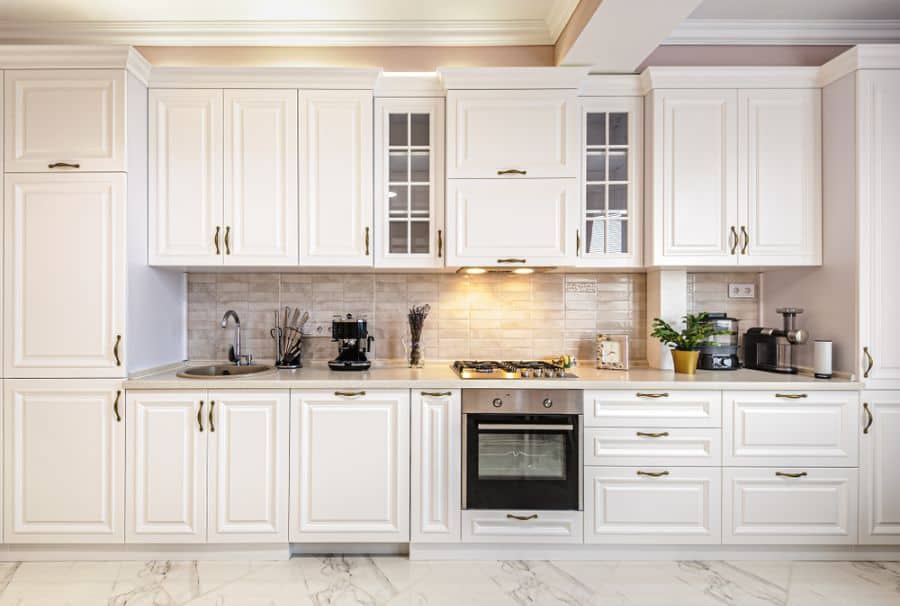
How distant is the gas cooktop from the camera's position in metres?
2.58

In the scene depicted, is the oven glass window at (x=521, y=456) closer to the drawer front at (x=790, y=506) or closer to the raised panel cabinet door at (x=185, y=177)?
the drawer front at (x=790, y=506)

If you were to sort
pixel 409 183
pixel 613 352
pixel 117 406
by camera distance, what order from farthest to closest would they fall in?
1. pixel 613 352
2. pixel 409 183
3. pixel 117 406

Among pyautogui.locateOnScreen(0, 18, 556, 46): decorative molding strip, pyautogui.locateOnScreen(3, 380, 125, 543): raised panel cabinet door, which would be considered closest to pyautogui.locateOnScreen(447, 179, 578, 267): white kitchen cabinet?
pyautogui.locateOnScreen(0, 18, 556, 46): decorative molding strip

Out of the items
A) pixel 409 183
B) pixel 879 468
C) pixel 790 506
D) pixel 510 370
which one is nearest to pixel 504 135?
pixel 409 183

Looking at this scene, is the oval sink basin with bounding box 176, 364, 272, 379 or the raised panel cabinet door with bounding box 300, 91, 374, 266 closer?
the raised panel cabinet door with bounding box 300, 91, 374, 266

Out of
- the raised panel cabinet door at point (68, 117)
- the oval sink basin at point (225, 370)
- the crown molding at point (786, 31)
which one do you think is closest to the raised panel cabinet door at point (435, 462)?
the oval sink basin at point (225, 370)

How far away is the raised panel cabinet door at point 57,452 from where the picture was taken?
248cm

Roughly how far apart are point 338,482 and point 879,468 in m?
2.62

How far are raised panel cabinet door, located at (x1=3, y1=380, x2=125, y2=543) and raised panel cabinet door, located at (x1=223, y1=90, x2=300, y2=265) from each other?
938 millimetres

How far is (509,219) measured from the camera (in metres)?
2.74

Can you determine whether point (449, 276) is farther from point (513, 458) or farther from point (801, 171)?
point (801, 171)

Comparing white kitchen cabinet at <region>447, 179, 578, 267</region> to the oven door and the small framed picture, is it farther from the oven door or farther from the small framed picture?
the oven door

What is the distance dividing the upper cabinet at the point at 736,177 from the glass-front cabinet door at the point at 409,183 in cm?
116

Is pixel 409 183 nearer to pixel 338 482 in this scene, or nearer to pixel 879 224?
pixel 338 482
